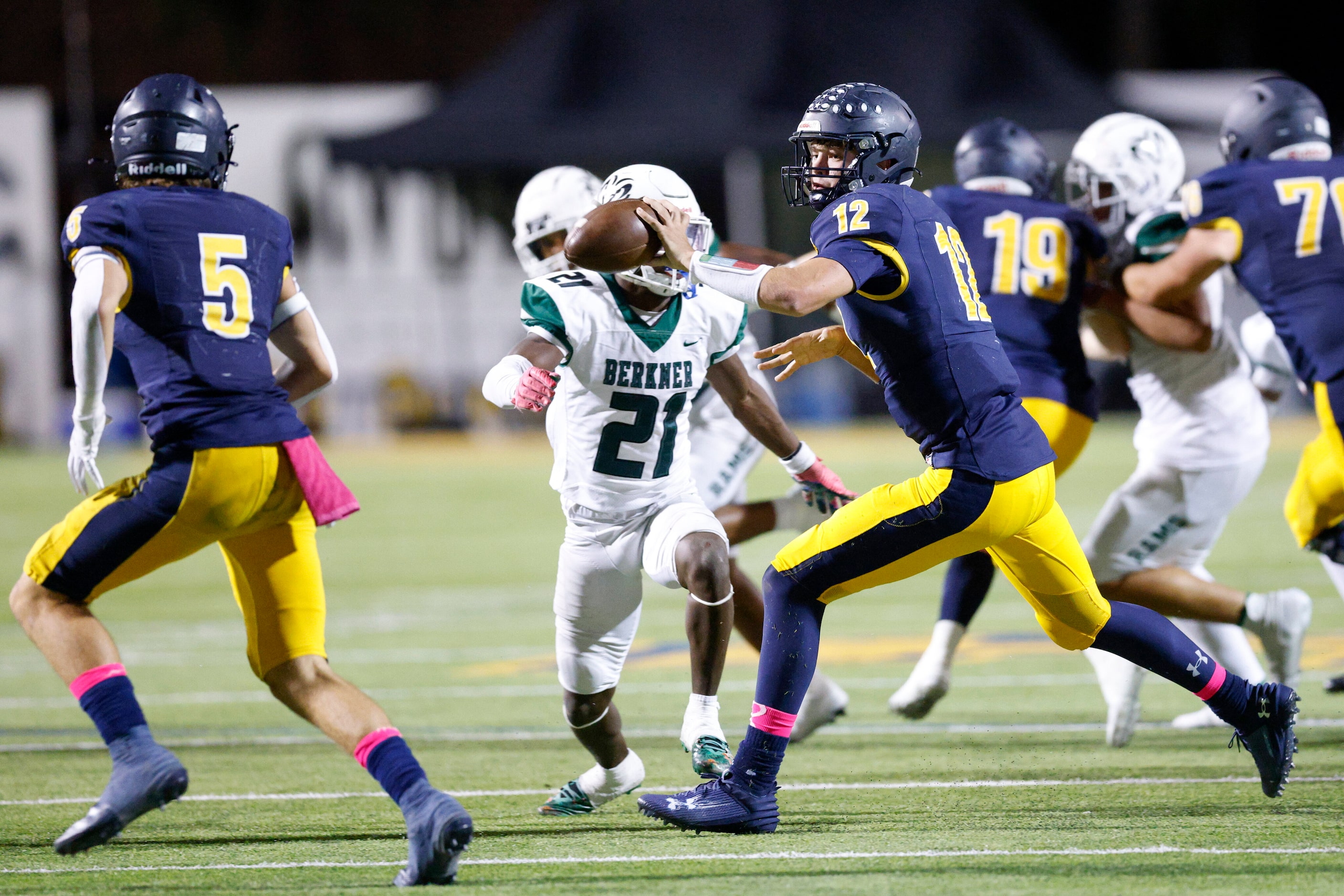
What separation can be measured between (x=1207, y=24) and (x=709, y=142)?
11.7 metres

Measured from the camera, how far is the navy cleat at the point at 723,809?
398cm

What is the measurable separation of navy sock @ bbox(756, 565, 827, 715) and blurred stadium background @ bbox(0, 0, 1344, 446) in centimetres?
1557

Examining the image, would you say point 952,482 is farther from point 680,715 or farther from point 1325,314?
point 680,715

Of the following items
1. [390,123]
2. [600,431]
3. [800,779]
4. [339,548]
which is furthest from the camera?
[390,123]

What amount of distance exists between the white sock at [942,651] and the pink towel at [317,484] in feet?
7.20

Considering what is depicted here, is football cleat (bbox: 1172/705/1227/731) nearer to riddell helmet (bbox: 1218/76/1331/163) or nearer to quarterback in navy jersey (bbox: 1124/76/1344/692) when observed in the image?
quarterback in navy jersey (bbox: 1124/76/1344/692)

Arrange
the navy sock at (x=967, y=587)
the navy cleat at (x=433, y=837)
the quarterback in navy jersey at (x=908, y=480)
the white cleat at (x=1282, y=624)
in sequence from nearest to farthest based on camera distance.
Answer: the navy cleat at (x=433, y=837), the quarterback in navy jersey at (x=908, y=480), the white cleat at (x=1282, y=624), the navy sock at (x=967, y=587)

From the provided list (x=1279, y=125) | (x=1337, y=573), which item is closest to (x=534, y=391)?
(x=1279, y=125)

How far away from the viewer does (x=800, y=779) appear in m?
4.84

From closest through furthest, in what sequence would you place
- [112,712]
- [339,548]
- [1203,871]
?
[1203,871] < [112,712] < [339,548]

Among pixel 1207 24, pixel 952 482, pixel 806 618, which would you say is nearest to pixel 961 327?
pixel 952 482

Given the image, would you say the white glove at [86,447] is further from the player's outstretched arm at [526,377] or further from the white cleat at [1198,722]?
the white cleat at [1198,722]

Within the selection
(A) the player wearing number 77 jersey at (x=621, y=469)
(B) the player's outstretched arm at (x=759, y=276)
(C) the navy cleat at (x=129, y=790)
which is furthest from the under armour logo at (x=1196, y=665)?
(C) the navy cleat at (x=129, y=790)

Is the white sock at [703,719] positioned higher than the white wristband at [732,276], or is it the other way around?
the white wristband at [732,276]
